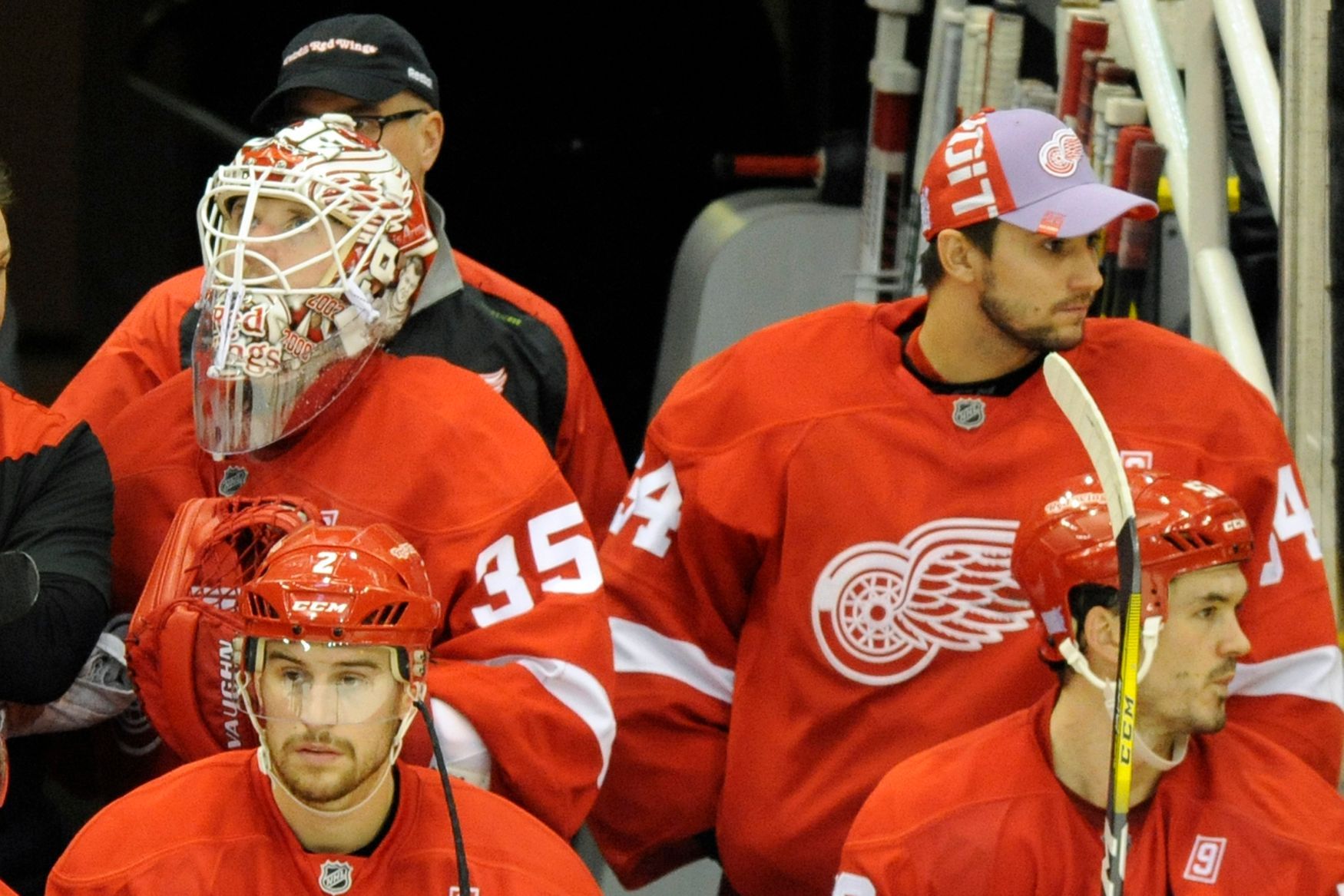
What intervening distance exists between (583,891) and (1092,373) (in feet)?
2.55

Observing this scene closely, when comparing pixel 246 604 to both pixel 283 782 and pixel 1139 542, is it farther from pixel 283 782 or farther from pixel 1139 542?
pixel 1139 542

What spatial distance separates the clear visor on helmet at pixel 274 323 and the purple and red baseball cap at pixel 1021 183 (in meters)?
0.64

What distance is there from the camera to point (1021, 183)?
2.69 meters

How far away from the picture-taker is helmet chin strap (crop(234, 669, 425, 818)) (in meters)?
2.40

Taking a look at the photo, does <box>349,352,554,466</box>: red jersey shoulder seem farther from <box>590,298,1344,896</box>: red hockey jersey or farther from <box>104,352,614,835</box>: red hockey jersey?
<box>590,298,1344,896</box>: red hockey jersey

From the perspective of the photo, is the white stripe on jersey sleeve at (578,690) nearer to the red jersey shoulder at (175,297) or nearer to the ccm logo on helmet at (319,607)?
the ccm logo on helmet at (319,607)

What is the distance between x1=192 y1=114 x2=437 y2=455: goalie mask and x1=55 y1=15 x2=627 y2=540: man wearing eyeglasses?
349 mm

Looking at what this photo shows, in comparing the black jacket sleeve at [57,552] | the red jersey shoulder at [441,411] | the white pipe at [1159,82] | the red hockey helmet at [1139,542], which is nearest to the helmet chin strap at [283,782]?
the black jacket sleeve at [57,552]

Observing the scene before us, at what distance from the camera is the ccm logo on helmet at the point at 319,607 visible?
235cm

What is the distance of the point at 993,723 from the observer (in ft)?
8.37

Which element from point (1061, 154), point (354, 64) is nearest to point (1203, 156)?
point (1061, 154)

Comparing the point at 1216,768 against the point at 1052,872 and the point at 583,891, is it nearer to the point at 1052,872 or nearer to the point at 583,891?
the point at 1052,872

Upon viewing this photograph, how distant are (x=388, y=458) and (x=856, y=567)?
1.68 feet

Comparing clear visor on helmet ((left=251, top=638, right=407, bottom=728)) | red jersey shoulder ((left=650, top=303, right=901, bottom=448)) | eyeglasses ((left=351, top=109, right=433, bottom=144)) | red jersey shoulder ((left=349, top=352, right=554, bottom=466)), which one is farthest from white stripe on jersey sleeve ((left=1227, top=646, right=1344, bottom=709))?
eyeglasses ((left=351, top=109, right=433, bottom=144))
